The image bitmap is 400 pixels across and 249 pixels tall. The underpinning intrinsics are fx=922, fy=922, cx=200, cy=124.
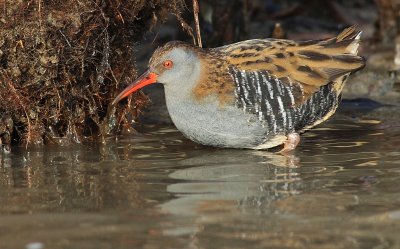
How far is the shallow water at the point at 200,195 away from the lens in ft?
14.6

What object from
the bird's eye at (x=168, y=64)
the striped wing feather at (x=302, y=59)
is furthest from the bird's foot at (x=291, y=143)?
the bird's eye at (x=168, y=64)

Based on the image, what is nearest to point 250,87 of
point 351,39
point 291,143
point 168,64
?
point 291,143

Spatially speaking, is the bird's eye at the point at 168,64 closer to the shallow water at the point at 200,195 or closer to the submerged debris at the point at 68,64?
the submerged debris at the point at 68,64

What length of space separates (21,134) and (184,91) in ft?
4.18

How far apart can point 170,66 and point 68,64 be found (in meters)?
0.75

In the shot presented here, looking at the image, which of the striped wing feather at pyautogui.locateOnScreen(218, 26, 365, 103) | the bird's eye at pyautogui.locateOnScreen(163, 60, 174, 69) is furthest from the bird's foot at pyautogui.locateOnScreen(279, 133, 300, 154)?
the bird's eye at pyautogui.locateOnScreen(163, 60, 174, 69)

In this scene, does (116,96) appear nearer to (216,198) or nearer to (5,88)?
(5,88)

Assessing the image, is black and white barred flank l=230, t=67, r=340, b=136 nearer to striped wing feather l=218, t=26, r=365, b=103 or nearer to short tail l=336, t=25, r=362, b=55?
striped wing feather l=218, t=26, r=365, b=103

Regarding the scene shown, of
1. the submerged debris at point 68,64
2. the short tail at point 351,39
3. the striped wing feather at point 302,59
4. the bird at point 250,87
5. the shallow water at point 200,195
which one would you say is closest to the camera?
the shallow water at point 200,195

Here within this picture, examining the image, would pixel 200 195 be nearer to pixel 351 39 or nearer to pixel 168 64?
pixel 168 64

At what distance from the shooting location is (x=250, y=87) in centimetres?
669

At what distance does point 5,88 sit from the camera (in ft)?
21.6

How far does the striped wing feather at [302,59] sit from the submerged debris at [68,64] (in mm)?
786

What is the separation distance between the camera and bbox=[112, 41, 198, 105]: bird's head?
6.82 metres
